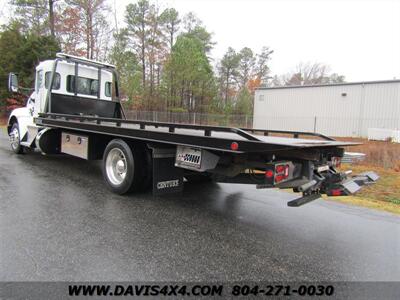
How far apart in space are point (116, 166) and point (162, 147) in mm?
1349

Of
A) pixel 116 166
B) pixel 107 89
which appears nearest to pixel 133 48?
pixel 107 89

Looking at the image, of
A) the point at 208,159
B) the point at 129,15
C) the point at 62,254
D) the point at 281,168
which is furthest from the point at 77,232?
the point at 129,15

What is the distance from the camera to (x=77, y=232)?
358 cm

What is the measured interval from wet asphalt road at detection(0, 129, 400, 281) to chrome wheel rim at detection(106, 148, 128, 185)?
12.7 inches

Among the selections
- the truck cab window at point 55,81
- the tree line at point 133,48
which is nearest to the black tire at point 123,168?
the truck cab window at point 55,81

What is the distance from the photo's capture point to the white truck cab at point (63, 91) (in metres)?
7.98

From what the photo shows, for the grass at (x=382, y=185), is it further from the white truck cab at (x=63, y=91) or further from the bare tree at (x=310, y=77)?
the bare tree at (x=310, y=77)

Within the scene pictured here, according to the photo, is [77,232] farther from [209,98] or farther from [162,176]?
[209,98]

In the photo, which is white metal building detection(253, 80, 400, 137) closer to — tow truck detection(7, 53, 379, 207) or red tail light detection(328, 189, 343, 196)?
tow truck detection(7, 53, 379, 207)

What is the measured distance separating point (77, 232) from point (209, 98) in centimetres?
3458

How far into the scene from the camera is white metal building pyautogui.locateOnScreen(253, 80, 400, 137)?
64.6 ft

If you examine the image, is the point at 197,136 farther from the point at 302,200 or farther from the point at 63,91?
the point at 63,91

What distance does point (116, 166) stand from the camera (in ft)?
17.8

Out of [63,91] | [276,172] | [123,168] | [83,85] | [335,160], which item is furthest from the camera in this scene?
[83,85]
